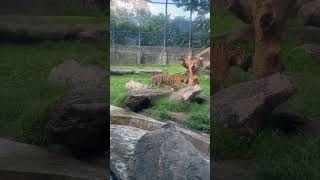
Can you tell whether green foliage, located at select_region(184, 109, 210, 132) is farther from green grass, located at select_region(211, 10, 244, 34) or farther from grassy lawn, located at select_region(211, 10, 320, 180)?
green grass, located at select_region(211, 10, 244, 34)

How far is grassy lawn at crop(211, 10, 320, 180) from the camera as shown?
6824 mm

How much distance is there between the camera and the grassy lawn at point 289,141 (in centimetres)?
682

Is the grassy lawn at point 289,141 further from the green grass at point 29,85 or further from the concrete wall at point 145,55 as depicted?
the green grass at point 29,85

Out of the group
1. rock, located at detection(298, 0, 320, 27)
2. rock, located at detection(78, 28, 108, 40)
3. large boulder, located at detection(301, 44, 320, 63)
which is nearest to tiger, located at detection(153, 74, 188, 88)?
rock, located at detection(78, 28, 108, 40)

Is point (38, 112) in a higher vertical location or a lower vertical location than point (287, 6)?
lower

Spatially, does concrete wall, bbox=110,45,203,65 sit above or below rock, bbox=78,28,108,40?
below

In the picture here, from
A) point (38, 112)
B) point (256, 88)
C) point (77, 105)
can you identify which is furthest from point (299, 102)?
point (38, 112)

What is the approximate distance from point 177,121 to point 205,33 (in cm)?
120

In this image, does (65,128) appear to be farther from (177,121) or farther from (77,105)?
(177,121)

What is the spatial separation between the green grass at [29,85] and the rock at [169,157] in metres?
1.38

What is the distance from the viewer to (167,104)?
7129mm

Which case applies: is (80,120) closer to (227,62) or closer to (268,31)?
(227,62)

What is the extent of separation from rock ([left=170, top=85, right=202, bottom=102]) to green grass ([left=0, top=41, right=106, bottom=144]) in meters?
1.33

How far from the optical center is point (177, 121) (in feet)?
23.2
